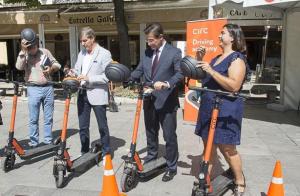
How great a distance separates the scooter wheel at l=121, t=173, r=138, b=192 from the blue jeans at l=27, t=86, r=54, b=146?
72.8 inches

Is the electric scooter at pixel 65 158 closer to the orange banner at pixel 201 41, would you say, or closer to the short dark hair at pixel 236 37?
the short dark hair at pixel 236 37

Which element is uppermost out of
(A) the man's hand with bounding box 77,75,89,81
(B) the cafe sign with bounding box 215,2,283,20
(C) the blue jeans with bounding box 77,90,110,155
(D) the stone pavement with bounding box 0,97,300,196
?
(B) the cafe sign with bounding box 215,2,283,20

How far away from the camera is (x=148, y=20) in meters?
12.7

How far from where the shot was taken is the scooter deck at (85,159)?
466 centimetres

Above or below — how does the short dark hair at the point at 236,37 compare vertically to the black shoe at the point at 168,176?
above

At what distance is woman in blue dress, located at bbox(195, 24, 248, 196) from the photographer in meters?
3.60

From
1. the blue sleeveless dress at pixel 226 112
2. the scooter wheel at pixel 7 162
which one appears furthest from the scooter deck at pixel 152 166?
the scooter wheel at pixel 7 162

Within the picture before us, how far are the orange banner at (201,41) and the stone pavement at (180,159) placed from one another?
1.14ft

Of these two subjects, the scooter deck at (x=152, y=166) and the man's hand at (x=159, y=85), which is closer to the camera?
the man's hand at (x=159, y=85)

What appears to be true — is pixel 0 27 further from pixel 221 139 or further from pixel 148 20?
pixel 221 139

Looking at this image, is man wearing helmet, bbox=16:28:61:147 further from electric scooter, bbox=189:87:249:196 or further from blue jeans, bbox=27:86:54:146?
electric scooter, bbox=189:87:249:196

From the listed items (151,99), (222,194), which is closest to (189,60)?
(151,99)

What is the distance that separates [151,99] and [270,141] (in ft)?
9.60

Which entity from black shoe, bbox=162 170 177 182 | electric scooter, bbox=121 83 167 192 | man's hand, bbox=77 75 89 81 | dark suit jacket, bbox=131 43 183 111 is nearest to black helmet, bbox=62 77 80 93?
man's hand, bbox=77 75 89 81
